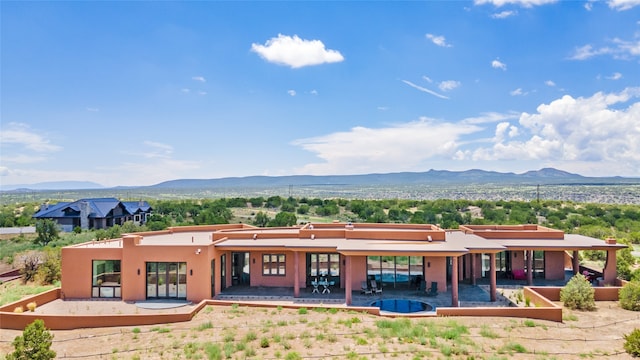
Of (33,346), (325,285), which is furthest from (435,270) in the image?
(33,346)

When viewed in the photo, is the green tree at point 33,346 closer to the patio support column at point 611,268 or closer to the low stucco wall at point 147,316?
the low stucco wall at point 147,316

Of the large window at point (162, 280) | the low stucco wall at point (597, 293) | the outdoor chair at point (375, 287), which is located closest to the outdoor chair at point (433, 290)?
the outdoor chair at point (375, 287)

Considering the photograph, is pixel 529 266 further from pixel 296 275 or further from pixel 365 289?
pixel 296 275

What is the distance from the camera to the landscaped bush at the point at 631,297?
1767cm

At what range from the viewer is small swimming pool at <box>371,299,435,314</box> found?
17297 millimetres

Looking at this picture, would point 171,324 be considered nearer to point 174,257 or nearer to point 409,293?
point 174,257

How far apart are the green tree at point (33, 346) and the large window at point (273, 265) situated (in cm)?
1005

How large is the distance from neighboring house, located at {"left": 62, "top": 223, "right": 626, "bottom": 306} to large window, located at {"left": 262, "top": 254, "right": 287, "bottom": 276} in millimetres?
48

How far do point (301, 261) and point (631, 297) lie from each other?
13.8 m

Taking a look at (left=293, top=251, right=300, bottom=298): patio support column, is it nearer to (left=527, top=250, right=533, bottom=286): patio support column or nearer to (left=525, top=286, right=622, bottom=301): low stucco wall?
(left=525, top=286, right=622, bottom=301): low stucco wall

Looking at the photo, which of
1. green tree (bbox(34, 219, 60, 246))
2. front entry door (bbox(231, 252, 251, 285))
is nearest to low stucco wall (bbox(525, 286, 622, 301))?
front entry door (bbox(231, 252, 251, 285))

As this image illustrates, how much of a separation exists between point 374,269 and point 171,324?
9.15 meters

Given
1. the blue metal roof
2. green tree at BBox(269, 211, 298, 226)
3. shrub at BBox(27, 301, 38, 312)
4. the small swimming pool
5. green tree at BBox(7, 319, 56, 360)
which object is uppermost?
the blue metal roof

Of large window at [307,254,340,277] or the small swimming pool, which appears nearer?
the small swimming pool
